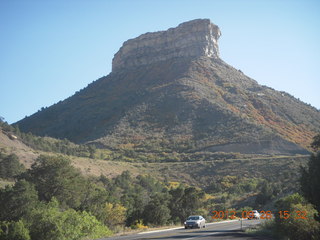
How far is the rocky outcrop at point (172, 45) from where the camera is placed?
14538cm

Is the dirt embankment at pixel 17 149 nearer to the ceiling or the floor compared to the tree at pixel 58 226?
nearer to the ceiling

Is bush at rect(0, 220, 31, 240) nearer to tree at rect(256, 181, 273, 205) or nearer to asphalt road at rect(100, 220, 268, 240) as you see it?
asphalt road at rect(100, 220, 268, 240)

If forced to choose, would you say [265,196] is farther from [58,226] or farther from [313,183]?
[313,183]

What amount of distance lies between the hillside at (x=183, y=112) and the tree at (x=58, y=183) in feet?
156

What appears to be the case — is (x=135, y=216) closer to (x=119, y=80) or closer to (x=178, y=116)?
(x=178, y=116)

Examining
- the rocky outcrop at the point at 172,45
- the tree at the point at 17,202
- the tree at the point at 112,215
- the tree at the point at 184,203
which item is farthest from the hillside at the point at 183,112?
the tree at the point at 17,202

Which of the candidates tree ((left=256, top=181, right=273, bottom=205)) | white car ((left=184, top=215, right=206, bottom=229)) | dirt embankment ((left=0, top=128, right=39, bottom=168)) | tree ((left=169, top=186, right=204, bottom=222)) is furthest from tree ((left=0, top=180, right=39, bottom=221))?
tree ((left=256, top=181, right=273, bottom=205))

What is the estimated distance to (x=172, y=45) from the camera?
150 m

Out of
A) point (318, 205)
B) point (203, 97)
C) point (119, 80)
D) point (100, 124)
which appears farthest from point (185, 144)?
point (318, 205)

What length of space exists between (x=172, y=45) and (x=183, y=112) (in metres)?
58.7

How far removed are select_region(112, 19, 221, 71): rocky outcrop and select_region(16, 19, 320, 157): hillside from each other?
456 mm

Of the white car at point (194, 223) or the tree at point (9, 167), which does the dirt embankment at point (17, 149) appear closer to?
the tree at point (9, 167)

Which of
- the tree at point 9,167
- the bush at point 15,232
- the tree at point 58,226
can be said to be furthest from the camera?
the tree at point 9,167

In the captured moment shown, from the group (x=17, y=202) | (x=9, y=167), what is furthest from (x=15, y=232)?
(x=9, y=167)
